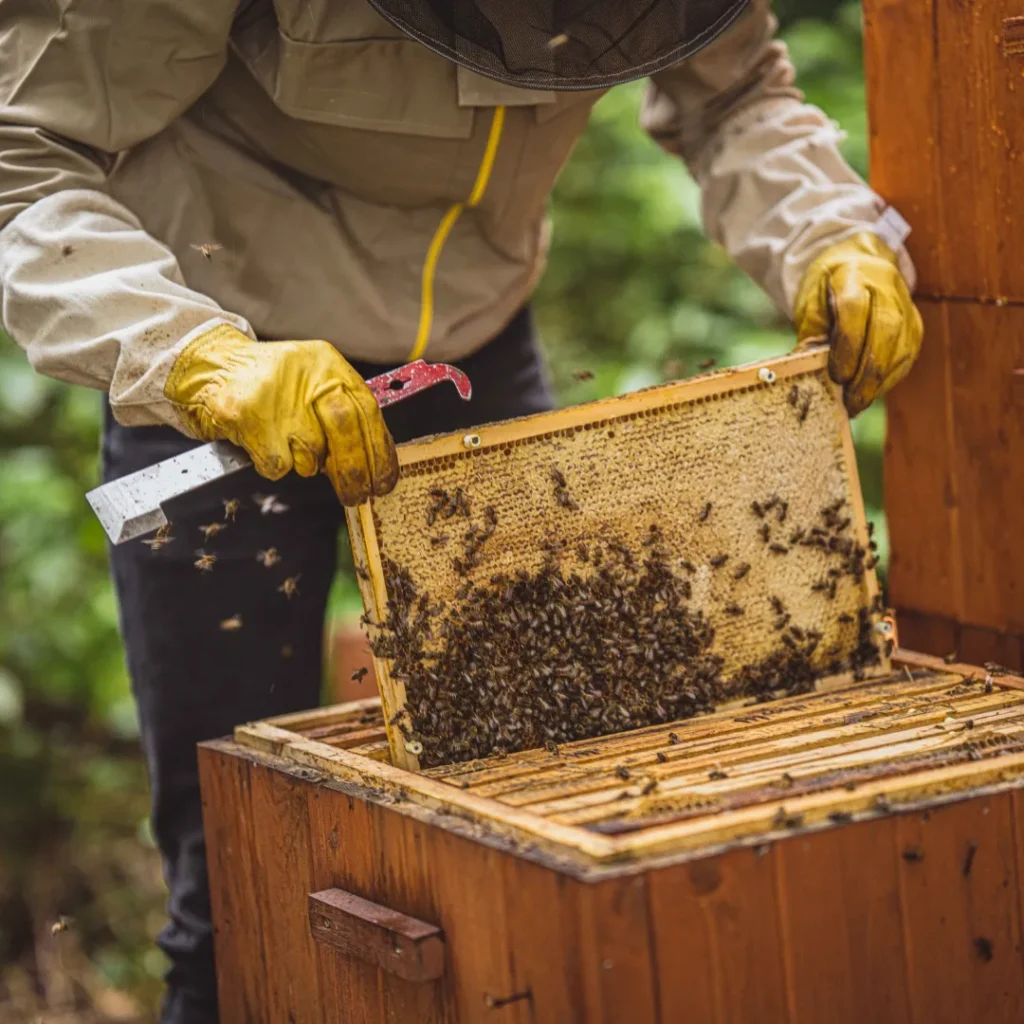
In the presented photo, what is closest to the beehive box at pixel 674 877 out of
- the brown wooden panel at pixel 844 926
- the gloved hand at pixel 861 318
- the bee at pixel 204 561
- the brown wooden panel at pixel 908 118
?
the brown wooden panel at pixel 844 926

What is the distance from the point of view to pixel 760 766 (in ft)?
6.98

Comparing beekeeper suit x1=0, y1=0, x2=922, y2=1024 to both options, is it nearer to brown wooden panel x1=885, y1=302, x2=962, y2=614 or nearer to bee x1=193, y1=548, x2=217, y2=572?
bee x1=193, y1=548, x2=217, y2=572

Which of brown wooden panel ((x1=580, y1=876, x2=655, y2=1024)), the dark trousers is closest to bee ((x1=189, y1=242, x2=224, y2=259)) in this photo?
the dark trousers

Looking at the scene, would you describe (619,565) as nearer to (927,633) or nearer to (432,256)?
(432,256)

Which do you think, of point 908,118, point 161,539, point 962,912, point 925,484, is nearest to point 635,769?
point 962,912

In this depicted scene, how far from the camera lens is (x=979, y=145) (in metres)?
2.71

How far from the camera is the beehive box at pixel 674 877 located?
1.81 meters

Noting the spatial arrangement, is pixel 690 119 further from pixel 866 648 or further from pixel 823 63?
pixel 823 63

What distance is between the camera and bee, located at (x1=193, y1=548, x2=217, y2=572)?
8.46ft

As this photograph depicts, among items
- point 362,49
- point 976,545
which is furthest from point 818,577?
point 362,49

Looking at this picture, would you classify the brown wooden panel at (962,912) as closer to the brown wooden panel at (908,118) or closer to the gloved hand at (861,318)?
the gloved hand at (861,318)

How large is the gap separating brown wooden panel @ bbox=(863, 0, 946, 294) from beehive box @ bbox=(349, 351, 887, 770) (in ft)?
1.40

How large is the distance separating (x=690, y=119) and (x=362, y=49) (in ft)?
3.04

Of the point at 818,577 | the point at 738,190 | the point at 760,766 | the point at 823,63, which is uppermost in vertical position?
the point at 823,63
